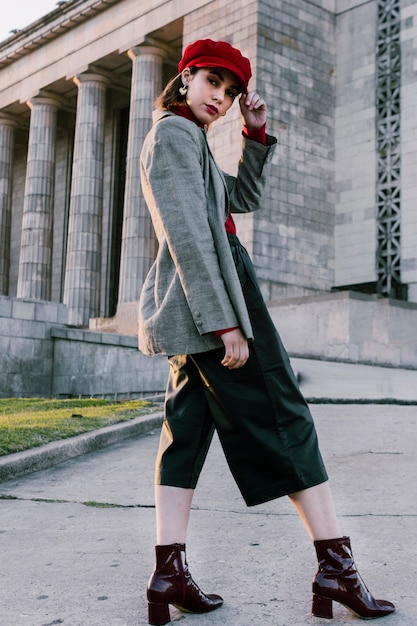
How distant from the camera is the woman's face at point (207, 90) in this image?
2.85 m

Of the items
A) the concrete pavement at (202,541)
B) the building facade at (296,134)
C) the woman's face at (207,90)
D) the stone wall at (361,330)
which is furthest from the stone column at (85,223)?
the woman's face at (207,90)

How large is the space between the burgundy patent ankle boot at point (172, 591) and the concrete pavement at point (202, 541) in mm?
52

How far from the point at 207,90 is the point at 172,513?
153cm

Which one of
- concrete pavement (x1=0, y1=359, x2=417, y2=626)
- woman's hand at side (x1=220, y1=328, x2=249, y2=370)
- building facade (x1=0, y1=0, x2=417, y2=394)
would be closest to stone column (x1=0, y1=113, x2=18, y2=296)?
building facade (x1=0, y1=0, x2=417, y2=394)

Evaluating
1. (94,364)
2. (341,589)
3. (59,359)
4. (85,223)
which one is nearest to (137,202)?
(85,223)

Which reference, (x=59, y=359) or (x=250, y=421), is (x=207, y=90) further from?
(x=59, y=359)

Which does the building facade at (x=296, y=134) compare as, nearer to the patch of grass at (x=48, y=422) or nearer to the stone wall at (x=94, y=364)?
the stone wall at (x=94, y=364)

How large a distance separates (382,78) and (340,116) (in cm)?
181

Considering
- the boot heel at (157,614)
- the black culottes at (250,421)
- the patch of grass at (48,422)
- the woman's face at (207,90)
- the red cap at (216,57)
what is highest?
the red cap at (216,57)

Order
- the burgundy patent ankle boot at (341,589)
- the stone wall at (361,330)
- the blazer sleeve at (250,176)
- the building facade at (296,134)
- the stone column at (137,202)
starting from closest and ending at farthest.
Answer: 1. the burgundy patent ankle boot at (341,589)
2. the blazer sleeve at (250,176)
3. the stone wall at (361,330)
4. the building facade at (296,134)
5. the stone column at (137,202)

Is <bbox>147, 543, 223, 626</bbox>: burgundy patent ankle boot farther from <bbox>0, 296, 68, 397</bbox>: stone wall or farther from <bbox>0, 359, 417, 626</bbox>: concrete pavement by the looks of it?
<bbox>0, 296, 68, 397</bbox>: stone wall

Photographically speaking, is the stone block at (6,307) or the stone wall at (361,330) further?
the stone wall at (361,330)

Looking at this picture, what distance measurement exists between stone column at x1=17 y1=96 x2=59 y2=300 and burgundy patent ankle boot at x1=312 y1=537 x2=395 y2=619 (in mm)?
29153

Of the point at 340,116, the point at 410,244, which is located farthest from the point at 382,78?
the point at 410,244
